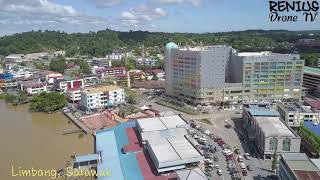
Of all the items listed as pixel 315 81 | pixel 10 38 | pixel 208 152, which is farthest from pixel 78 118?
pixel 10 38

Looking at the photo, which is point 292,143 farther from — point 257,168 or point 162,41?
point 162,41

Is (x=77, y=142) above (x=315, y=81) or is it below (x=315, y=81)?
below

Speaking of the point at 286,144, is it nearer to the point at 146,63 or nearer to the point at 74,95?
the point at 74,95

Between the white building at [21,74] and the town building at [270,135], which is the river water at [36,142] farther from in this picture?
the white building at [21,74]

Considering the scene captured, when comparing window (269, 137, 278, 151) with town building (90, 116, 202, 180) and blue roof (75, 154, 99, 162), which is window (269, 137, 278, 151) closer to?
town building (90, 116, 202, 180)

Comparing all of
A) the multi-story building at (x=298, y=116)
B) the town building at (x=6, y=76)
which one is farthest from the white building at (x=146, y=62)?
the multi-story building at (x=298, y=116)

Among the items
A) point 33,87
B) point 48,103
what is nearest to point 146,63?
point 33,87
